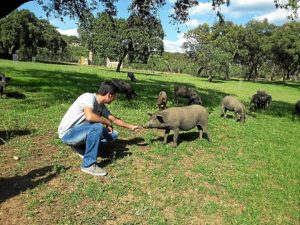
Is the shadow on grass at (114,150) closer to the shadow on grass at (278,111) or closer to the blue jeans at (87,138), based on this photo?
the blue jeans at (87,138)

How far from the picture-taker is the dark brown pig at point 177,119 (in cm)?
1031

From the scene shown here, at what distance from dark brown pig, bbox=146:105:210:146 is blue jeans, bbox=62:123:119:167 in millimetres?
2495

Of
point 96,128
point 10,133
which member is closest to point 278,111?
point 10,133

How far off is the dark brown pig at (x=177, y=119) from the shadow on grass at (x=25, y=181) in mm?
3075

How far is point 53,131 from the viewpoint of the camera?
11516mm

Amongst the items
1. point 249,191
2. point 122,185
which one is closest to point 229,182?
point 249,191

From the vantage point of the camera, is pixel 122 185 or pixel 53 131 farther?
pixel 53 131

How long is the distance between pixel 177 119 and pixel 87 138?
3.49 meters

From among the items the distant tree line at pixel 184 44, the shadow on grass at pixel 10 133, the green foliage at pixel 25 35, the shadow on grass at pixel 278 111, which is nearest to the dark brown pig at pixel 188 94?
the shadow on grass at pixel 278 111

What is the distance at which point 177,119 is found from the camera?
35.0 ft

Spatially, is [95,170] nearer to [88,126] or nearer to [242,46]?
[88,126]

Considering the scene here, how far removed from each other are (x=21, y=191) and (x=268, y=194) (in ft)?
18.1

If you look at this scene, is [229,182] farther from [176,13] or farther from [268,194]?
[176,13]

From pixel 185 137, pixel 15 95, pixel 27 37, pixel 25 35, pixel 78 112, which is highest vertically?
pixel 25 35
